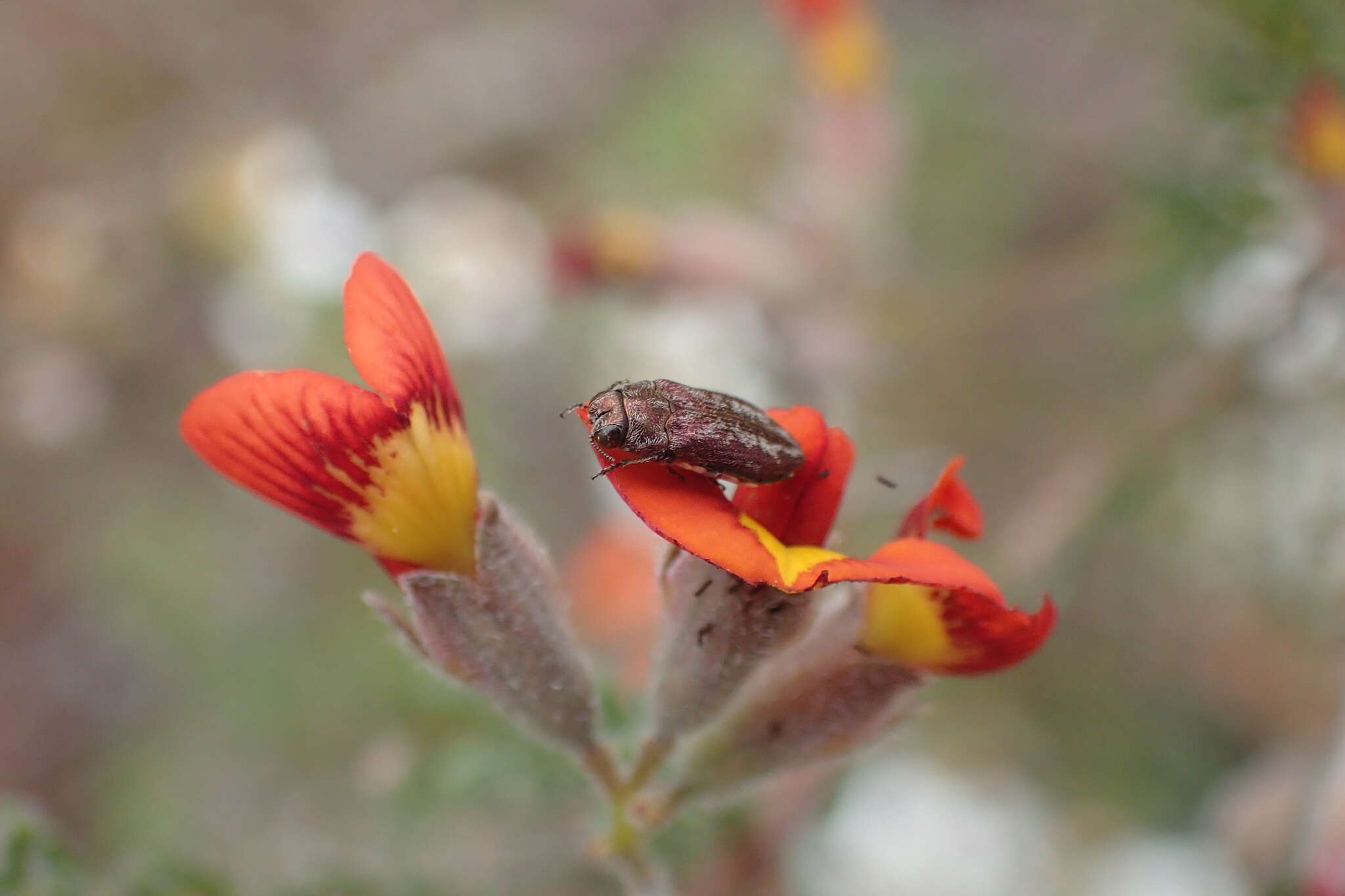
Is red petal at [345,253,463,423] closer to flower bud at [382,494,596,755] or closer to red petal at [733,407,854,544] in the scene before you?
flower bud at [382,494,596,755]

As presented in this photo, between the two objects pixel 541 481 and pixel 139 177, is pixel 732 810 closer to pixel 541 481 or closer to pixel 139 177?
pixel 541 481

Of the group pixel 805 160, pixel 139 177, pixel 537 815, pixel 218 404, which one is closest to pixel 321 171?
pixel 139 177

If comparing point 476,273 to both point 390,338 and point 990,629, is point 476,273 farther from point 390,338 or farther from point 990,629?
point 990,629

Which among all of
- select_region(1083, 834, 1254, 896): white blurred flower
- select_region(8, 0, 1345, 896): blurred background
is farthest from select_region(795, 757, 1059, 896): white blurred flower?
select_region(1083, 834, 1254, 896): white blurred flower

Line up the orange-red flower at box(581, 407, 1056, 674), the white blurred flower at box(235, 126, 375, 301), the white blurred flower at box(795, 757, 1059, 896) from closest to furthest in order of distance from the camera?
the orange-red flower at box(581, 407, 1056, 674) < the white blurred flower at box(795, 757, 1059, 896) < the white blurred flower at box(235, 126, 375, 301)

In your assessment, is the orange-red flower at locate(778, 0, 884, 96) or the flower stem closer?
the flower stem

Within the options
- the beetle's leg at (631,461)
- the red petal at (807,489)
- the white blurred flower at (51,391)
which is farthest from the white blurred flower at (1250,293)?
the white blurred flower at (51,391)
